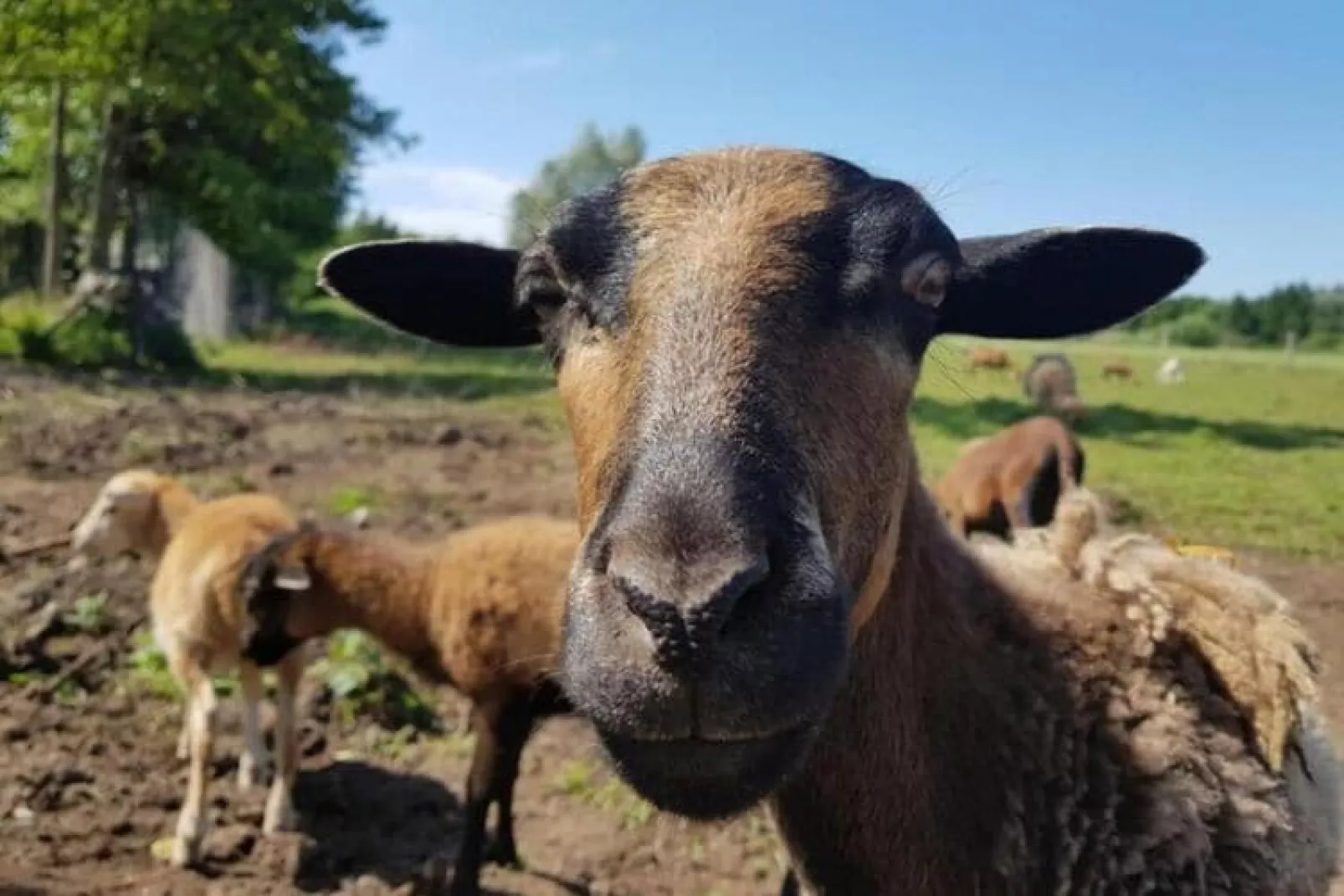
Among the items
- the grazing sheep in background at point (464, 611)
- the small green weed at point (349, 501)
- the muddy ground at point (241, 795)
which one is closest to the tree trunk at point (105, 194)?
the small green weed at point (349, 501)

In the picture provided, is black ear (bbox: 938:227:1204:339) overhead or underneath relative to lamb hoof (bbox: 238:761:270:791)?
overhead

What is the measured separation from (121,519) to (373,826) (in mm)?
3367

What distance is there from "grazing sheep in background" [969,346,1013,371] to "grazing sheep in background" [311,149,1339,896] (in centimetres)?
3401

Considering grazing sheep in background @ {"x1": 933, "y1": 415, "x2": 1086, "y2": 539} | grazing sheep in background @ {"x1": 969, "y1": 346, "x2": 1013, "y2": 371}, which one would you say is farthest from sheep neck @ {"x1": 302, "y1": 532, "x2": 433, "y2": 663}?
grazing sheep in background @ {"x1": 969, "y1": 346, "x2": 1013, "y2": 371}

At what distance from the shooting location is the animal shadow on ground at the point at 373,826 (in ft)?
21.0

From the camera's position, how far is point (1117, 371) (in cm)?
4322

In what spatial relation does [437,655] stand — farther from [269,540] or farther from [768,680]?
[768,680]

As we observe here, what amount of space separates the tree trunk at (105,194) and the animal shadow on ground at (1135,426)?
18.8 metres

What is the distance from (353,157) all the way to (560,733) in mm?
34992

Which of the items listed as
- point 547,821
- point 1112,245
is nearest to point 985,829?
point 1112,245

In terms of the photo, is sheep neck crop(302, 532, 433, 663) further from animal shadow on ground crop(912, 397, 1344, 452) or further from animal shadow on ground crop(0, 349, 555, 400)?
animal shadow on ground crop(912, 397, 1344, 452)

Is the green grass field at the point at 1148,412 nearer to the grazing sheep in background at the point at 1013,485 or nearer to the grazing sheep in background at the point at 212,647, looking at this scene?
the grazing sheep in background at the point at 212,647

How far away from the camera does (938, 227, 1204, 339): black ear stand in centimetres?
340

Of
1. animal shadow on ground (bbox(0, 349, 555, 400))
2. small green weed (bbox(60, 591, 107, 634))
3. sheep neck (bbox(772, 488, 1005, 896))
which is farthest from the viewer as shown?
animal shadow on ground (bbox(0, 349, 555, 400))
